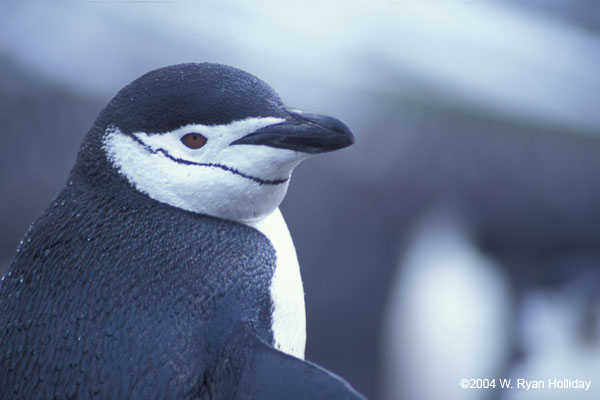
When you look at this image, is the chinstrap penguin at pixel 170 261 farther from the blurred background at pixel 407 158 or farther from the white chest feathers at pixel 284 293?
the blurred background at pixel 407 158

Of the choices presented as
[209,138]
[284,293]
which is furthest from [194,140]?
[284,293]

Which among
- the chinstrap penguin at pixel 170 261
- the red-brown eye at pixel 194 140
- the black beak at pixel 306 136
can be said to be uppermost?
the black beak at pixel 306 136

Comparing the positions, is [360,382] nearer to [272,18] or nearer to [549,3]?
[272,18]

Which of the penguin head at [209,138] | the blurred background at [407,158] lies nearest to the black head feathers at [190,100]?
the penguin head at [209,138]

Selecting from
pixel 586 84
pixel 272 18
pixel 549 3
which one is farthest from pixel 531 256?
pixel 272 18

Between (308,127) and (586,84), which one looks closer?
(308,127)

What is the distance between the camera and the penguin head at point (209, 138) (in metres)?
0.51

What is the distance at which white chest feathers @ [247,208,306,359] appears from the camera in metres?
0.54

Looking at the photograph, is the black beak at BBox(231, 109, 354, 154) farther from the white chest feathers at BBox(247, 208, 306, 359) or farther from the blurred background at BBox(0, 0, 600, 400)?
the blurred background at BBox(0, 0, 600, 400)

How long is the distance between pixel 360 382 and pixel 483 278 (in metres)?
0.44

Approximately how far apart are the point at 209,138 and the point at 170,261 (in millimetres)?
91

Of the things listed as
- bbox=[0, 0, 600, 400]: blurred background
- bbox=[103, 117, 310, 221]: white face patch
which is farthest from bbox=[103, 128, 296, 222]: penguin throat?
bbox=[0, 0, 600, 400]: blurred background

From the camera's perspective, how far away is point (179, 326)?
48 cm

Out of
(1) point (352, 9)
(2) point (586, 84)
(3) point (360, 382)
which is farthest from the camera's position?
(2) point (586, 84)
